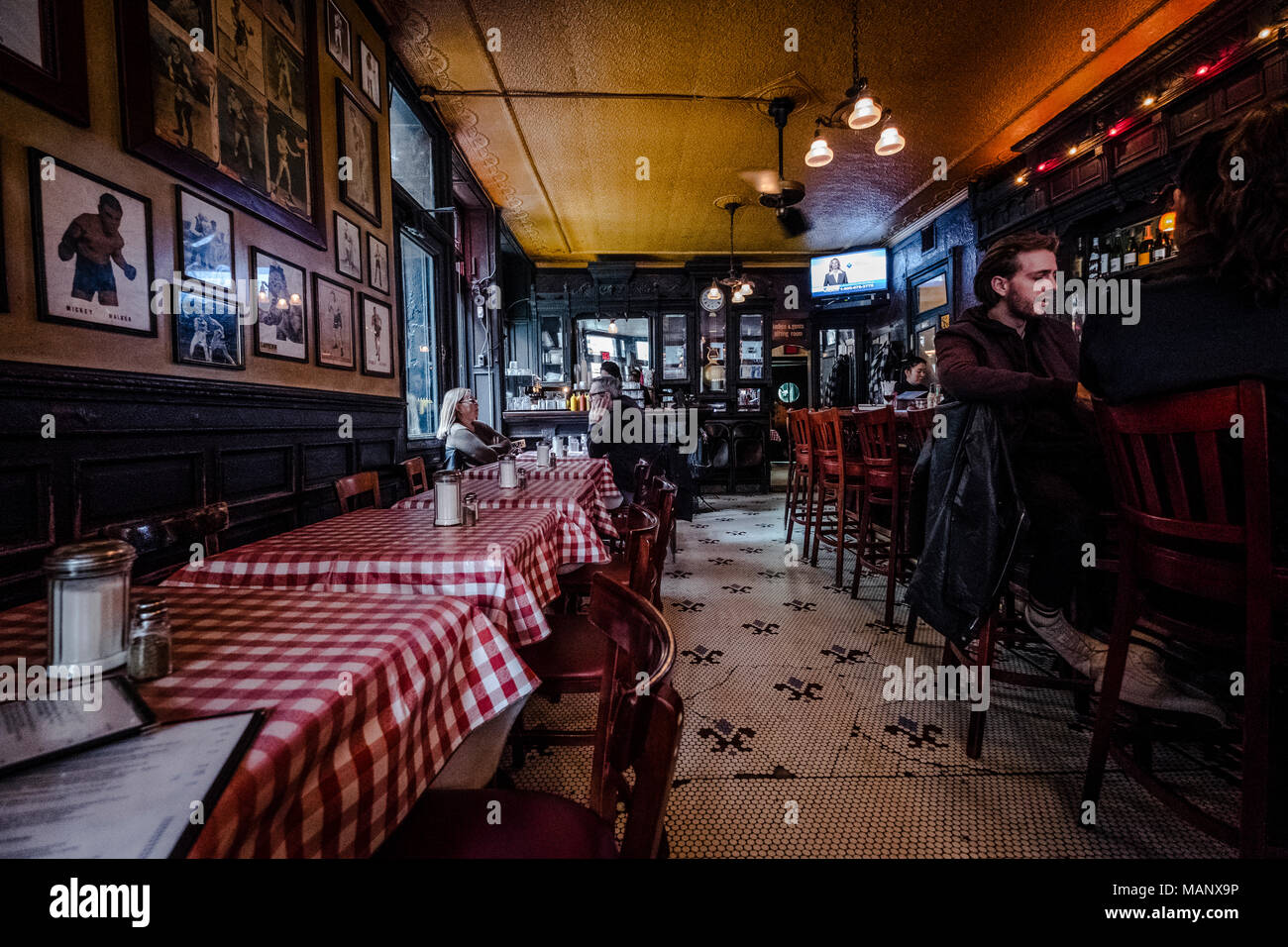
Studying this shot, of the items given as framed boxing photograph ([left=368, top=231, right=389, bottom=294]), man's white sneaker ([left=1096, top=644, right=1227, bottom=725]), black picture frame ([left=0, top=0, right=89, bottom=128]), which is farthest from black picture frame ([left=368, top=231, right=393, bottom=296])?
man's white sneaker ([left=1096, top=644, right=1227, bottom=725])

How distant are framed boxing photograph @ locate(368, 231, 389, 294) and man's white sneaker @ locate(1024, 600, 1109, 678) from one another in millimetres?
3737

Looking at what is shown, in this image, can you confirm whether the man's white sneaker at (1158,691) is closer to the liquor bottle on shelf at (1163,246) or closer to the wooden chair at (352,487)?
the wooden chair at (352,487)

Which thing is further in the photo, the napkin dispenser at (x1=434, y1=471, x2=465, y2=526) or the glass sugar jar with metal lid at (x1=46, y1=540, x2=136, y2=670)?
the napkin dispenser at (x1=434, y1=471, x2=465, y2=526)

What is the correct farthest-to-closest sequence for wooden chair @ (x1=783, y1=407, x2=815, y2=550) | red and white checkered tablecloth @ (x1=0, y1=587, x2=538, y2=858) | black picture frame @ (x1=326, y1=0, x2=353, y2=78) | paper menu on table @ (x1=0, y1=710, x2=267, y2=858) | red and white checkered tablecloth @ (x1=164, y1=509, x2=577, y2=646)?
wooden chair @ (x1=783, y1=407, x2=815, y2=550) → black picture frame @ (x1=326, y1=0, x2=353, y2=78) → red and white checkered tablecloth @ (x1=164, y1=509, x2=577, y2=646) → red and white checkered tablecloth @ (x1=0, y1=587, x2=538, y2=858) → paper menu on table @ (x1=0, y1=710, x2=267, y2=858)

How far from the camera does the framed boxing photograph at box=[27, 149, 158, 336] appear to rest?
152cm

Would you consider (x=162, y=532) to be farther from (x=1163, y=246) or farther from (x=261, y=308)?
(x=1163, y=246)

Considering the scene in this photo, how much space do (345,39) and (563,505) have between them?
310 centimetres

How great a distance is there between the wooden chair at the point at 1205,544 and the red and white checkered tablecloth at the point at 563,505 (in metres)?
1.54

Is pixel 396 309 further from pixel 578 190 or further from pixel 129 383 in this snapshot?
pixel 578 190

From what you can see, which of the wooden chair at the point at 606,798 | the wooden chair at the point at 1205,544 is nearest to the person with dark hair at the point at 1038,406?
the wooden chair at the point at 1205,544

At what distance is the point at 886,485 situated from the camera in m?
3.08

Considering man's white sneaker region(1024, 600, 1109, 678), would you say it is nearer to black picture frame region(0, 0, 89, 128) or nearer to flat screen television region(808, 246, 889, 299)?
black picture frame region(0, 0, 89, 128)
